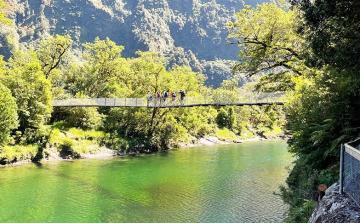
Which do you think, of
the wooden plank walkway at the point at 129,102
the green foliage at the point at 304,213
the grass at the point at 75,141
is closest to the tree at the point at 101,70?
the grass at the point at 75,141

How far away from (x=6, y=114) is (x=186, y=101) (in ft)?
46.5

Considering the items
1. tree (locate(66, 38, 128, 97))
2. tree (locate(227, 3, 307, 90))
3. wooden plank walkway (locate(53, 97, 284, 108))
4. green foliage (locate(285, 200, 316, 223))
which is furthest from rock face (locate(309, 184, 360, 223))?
tree (locate(66, 38, 128, 97))

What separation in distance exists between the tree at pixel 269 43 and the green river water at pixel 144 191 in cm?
639

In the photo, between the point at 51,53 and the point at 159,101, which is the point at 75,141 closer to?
the point at 159,101

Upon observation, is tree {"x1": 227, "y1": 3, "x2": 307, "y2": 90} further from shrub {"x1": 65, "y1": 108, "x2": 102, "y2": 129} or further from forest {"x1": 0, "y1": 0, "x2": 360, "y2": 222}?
shrub {"x1": 65, "y1": 108, "x2": 102, "y2": 129}

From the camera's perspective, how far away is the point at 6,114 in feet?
112

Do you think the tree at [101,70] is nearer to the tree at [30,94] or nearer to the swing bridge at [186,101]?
the swing bridge at [186,101]

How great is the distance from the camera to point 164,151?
50094 millimetres

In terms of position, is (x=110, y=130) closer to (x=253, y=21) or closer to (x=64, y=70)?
(x=64, y=70)

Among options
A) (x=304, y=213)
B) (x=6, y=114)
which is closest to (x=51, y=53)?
(x=6, y=114)

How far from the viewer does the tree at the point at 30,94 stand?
39.9m

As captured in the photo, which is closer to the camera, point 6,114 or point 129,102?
point 6,114

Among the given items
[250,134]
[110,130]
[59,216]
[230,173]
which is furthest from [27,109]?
[250,134]

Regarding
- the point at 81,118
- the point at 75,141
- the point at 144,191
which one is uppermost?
the point at 81,118
